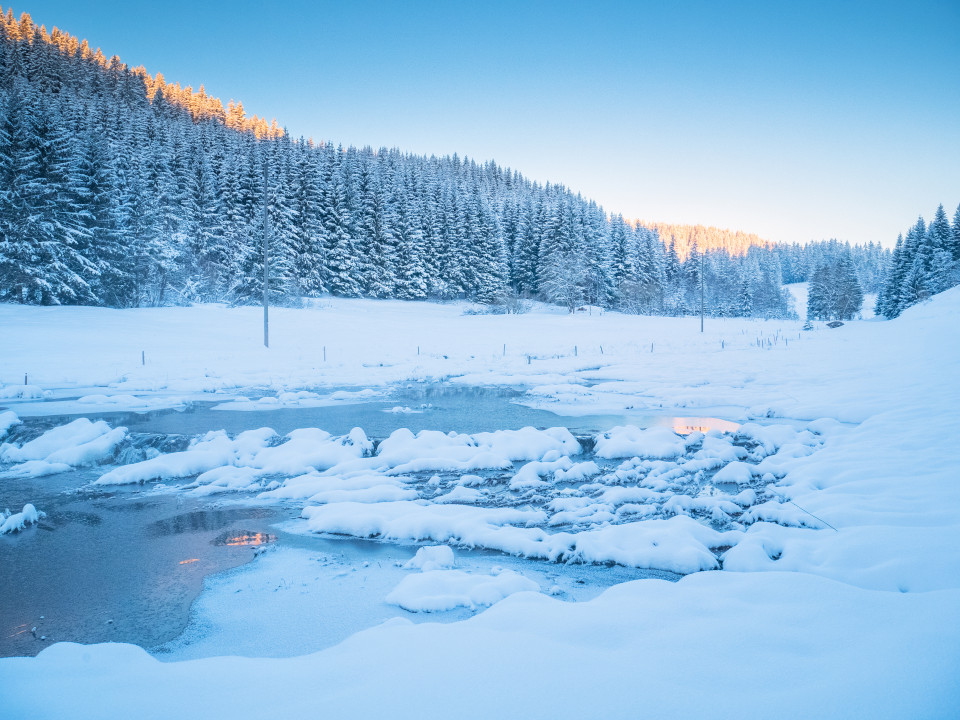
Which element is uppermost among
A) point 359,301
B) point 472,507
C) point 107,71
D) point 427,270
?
point 107,71

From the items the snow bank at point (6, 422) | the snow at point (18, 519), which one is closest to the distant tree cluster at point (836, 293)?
the snow bank at point (6, 422)

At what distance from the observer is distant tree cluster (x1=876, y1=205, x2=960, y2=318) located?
5110 centimetres

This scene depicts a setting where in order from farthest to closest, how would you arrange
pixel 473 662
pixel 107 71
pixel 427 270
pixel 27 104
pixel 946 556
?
pixel 107 71
pixel 427 270
pixel 27 104
pixel 946 556
pixel 473 662

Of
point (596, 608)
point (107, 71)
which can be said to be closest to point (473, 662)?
point (596, 608)

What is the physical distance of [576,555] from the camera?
530 cm

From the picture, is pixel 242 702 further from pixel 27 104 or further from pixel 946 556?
pixel 27 104

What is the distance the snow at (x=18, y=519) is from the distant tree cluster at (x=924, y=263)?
62.1 meters

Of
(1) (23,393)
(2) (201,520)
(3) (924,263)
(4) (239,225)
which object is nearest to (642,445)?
(2) (201,520)

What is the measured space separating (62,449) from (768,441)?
1291 centimetres

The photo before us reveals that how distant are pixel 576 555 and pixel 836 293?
84.7m

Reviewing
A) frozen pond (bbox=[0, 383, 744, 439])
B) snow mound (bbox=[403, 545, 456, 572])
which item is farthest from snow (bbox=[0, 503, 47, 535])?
snow mound (bbox=[403, 545, 456, 572])

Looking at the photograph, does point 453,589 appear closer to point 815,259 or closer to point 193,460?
point 193,460

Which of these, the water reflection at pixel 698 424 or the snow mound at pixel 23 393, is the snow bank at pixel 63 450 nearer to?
the snow mound at pixel 23 393

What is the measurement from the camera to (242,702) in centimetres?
248
